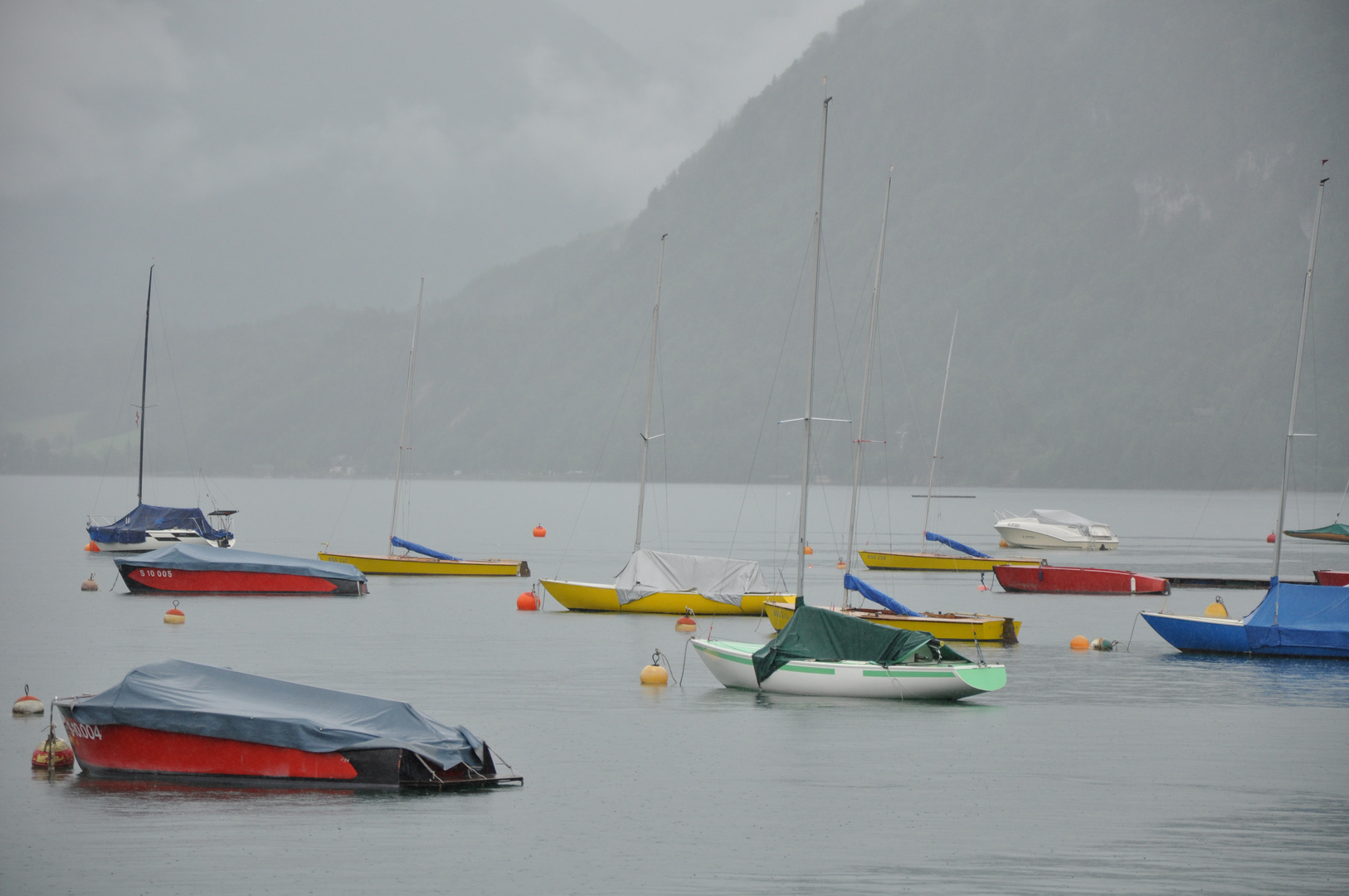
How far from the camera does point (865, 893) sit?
21047 millimetres

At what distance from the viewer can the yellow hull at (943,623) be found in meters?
46.5

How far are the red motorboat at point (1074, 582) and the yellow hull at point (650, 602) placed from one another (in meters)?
23.1

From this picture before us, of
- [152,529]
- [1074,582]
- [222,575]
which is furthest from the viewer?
[152,529]

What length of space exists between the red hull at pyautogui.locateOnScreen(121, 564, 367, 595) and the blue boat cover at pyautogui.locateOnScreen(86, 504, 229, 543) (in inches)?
1210

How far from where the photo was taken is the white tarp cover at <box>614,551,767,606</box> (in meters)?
60.1

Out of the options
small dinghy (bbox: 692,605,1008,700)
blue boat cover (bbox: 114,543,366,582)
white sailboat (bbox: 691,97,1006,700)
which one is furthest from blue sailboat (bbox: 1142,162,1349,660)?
blue boat cover (bbox: 114,543,366,582)

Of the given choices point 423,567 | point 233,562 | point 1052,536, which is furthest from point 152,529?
point 1052,536

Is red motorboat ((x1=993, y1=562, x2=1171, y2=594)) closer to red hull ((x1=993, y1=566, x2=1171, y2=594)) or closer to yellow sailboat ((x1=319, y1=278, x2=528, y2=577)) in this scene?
red hull ((x1=993, y1=566, x2=1171, y2=594))

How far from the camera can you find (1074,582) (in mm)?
76438

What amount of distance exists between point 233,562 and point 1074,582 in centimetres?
4256

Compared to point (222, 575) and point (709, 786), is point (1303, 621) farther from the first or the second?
point (222, 575)

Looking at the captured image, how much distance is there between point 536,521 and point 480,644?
127374mm

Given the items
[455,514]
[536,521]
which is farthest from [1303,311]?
[455,514]

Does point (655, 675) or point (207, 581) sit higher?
point (655, 675)
